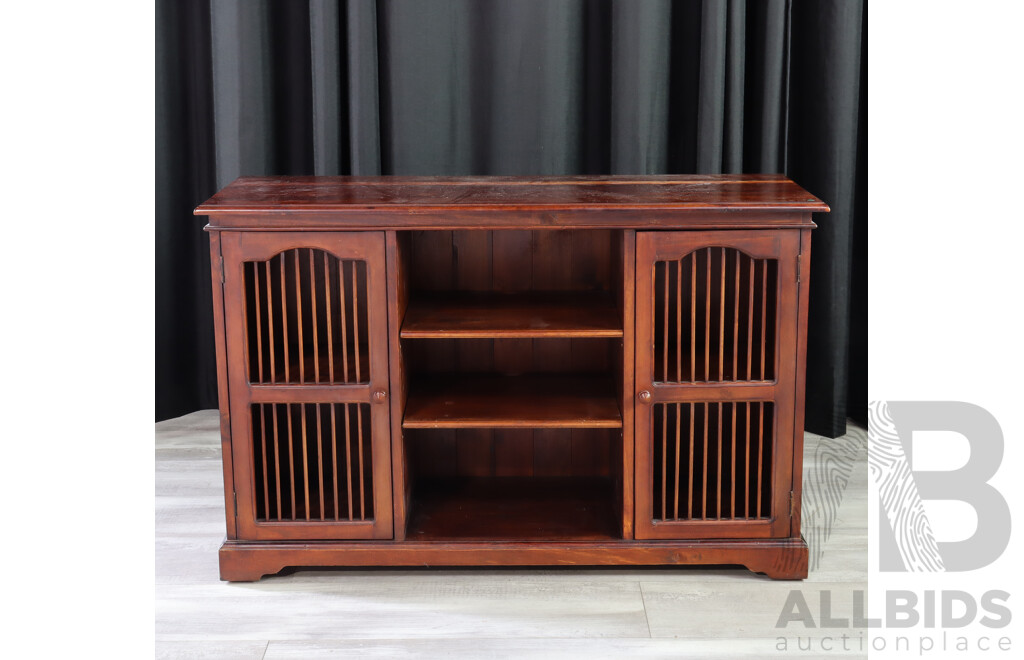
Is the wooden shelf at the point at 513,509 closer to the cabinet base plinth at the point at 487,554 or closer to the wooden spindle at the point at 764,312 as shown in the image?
the cabinet base plinth at the point at 487,554

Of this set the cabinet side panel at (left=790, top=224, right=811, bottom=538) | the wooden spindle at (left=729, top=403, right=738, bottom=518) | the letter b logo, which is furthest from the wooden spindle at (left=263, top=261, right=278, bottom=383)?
the letter b logo

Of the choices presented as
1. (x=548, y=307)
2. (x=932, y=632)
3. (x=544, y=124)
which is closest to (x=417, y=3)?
(x=544, y=124)

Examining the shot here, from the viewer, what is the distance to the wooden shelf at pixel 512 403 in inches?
91.3

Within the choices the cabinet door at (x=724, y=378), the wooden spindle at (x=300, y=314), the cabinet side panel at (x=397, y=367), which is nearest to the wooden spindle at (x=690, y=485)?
the cabinet door at (x=724, y=378)

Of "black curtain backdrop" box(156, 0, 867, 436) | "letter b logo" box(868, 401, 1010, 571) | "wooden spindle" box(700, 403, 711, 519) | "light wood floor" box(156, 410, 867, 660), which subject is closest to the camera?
"light wood floor" box(156, 410, 867, 660)

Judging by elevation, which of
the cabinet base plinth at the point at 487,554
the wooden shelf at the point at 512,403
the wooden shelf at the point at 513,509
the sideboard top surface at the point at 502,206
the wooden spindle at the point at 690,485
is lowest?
the cabinet base plinth at the point at 487,554

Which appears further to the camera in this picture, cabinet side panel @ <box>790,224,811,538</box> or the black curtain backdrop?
the black curtain backdrop

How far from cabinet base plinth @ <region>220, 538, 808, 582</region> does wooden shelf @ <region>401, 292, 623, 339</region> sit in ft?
1.47

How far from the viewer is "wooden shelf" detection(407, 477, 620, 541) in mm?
2395

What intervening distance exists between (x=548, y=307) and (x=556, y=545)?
52 cm

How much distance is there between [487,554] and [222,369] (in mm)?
673

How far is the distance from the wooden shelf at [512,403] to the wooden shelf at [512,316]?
0.16m

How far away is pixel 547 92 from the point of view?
2924 mm

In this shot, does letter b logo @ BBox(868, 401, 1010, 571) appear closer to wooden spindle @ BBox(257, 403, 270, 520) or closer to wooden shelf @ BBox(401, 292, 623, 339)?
wooden shelf @ BBox(401, 292, 623, 339)
